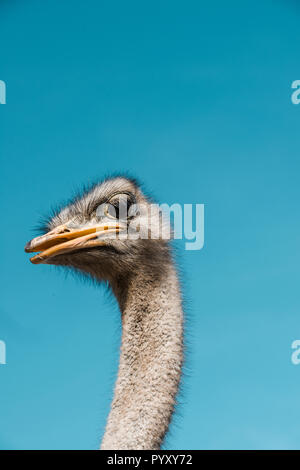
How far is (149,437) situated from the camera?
4684 millimetres

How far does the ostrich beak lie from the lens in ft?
17.3

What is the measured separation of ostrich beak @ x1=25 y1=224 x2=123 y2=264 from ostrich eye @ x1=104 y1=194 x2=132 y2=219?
0.08m

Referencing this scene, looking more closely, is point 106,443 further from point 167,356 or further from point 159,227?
point 159,227

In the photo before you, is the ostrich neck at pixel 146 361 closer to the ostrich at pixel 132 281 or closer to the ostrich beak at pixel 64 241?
the ostrich at pixel 132 281

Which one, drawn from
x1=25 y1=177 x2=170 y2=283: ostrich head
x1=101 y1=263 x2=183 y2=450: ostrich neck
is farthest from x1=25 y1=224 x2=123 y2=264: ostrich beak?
x1=101 y1=263 x2=183 y2=450: ostrich neck

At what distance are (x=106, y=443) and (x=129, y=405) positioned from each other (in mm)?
250

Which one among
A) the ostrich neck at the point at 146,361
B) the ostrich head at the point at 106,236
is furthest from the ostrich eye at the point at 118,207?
the ostrich neck at the point at 146,361

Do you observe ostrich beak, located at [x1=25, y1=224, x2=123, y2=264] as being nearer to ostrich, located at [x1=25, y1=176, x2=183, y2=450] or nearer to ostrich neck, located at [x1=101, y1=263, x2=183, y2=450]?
ostrich, located at [x1=25, y1=176, x2=183, y2=450]

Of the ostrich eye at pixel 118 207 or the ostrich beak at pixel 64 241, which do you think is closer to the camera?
the ostrich beak at pixel 64 241

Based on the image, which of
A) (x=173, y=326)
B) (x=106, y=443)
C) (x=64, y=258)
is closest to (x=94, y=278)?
Answer: (x=64, y=258)

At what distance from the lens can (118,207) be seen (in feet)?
18.2

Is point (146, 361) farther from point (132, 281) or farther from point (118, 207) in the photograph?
point (118, 207)

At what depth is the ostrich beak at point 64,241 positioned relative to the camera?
17.3 feet

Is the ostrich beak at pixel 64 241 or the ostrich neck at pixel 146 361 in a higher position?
the ostrich beak at pixel 64 241
